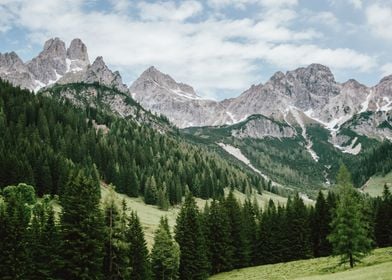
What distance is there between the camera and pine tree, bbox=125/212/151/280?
210ft

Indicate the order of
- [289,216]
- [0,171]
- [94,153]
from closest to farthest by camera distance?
[289,216], [0,171], [94,153]

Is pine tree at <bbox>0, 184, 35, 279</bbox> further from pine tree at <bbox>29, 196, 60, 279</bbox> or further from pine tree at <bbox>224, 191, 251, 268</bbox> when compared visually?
pine tree at <bbox>224, 191, 251, 268</bbox>

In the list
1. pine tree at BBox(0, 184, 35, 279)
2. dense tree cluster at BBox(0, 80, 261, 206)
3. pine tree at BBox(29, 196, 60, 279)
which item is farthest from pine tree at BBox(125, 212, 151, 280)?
dense tree cluster at BBox(0, 80, 261, 206)

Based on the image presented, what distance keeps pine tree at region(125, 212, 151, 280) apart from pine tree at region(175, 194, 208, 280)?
640 inches

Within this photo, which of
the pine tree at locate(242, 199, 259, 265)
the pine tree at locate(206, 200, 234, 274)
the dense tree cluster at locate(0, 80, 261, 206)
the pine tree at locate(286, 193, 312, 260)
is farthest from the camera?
the dense tree cluster at locate(0, 80, 261, 206)

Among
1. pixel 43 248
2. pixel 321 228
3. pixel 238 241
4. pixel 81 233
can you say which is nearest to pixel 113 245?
pixel 81 233

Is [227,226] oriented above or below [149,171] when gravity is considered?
below

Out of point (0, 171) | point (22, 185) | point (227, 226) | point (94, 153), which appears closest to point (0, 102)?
point (94, 153)

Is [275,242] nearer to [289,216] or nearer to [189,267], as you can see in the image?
[289,216]

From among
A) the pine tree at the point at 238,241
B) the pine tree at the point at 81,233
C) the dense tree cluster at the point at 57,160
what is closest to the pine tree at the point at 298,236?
the pine tree at the point at 238,241

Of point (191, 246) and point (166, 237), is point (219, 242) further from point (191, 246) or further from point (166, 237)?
point (166, 237)

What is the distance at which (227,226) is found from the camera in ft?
307

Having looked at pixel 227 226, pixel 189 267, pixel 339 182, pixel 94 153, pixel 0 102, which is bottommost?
pixel 189 267

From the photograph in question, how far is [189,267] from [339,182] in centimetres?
3276
